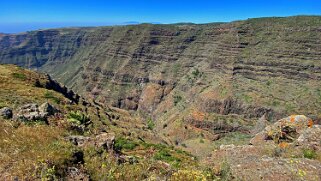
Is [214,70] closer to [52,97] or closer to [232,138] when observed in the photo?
[232,138]

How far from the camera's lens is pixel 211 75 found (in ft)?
276

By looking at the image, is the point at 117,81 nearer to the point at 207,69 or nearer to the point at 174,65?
the point at 174,65

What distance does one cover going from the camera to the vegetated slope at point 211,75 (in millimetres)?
64312

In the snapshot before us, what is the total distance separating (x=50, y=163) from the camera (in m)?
7.30

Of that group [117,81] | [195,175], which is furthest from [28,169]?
[117,81]

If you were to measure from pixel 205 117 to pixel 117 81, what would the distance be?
53.3 metres

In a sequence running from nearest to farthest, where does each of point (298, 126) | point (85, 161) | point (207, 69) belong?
point (85, 161) → point (298, 126) → point (207, 69)

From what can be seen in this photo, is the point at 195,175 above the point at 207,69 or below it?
above

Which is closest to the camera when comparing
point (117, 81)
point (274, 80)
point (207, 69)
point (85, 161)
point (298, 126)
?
point (85, 161)

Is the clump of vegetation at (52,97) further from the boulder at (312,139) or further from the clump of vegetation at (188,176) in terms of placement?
the clump of vegetation at (188,176)

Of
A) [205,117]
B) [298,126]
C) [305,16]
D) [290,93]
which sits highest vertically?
[305,16]

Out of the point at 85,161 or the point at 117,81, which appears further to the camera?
the point at 117,81

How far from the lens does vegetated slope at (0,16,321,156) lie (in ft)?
211

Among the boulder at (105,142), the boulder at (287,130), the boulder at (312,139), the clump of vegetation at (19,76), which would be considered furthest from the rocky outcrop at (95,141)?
the clump of vegetation at (19,76)
